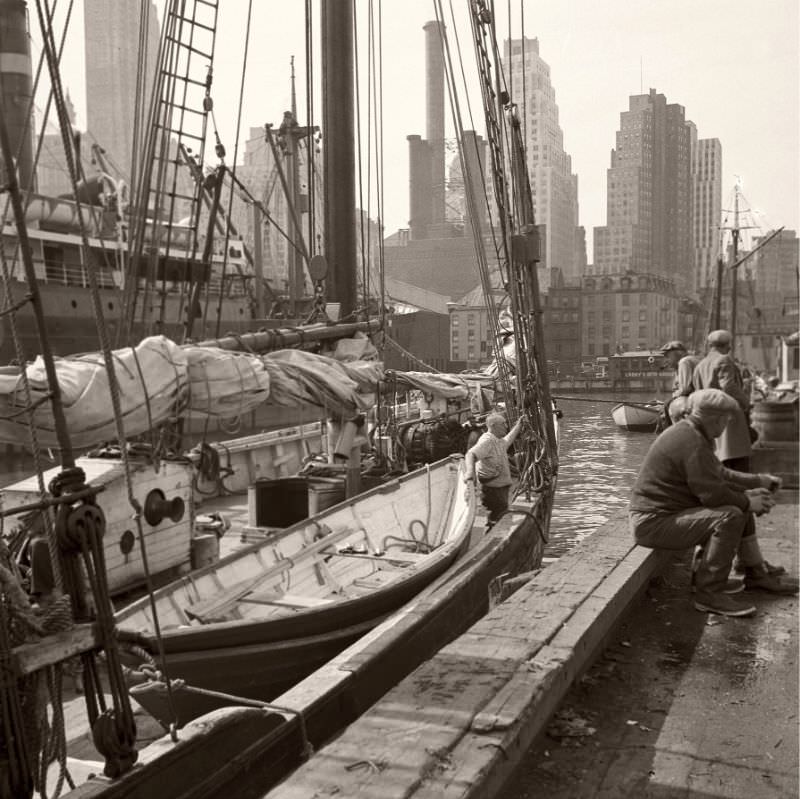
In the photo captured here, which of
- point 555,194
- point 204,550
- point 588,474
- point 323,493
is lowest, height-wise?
point 588,474

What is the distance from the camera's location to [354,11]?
40.7 feet

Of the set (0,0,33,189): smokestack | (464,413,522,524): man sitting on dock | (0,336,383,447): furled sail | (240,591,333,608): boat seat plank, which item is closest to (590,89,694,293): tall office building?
(0,0,33,189): smokestack

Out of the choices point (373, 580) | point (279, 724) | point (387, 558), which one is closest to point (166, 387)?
point (373, 580)

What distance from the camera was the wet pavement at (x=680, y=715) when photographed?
10.2ft

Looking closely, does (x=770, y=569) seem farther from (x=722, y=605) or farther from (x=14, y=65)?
(x=14, y=65)

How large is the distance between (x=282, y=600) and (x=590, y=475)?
1651 cm

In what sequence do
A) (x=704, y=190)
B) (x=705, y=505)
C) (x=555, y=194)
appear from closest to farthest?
(x=705, y=505)
(x=555, y=194)
(x=704, y=190)

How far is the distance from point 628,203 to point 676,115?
18962 millimetres

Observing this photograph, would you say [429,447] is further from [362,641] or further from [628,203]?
[628,203]

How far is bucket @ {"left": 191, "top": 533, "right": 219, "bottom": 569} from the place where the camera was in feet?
32.7

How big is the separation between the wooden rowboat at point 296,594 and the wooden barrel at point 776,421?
15.0 feet

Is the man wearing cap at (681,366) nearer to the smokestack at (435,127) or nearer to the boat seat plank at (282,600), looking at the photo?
the boat seat plank at (282,600)

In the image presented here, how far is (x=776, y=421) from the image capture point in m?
11.7

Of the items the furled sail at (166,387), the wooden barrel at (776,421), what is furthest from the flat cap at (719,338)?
the wooden barrel at (776,421)
